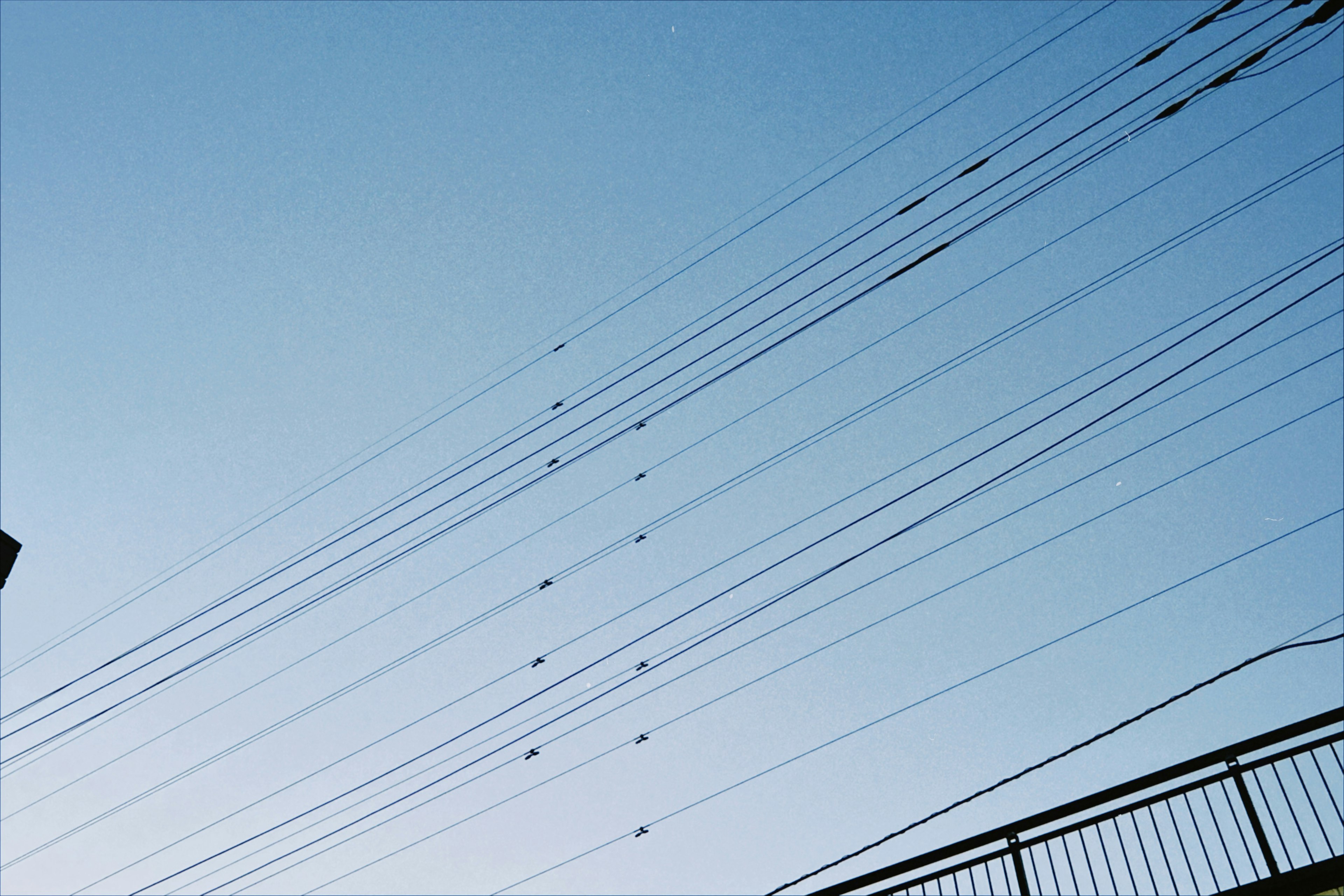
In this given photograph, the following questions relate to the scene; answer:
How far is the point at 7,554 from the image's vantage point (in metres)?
9.79

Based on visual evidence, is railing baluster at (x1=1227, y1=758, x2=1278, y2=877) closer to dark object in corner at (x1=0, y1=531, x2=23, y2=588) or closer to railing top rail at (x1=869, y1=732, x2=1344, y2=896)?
railing top rail at (x1=869, y1=732, x2=1344, y2=896)

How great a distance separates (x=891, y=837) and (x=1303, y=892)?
3.78 metres

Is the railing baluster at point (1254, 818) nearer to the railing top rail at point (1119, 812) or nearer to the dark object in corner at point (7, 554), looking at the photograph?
the railing top rail at point (1119, 812)

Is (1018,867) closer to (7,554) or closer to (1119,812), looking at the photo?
(1119,812)

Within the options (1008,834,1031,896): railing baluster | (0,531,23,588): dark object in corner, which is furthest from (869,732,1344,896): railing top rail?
(0,531,23,588): dark object in corner

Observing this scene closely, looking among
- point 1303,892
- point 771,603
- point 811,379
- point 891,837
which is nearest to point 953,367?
point 811,379

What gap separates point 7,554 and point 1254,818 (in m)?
11.0

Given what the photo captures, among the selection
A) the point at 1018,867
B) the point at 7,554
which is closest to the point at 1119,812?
the point at 1018,867

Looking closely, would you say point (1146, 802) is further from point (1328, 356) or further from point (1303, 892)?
point (1328, 356)

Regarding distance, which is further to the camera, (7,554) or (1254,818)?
(7,554)

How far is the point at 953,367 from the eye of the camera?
1084cm

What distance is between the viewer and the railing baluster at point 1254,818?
7441mm

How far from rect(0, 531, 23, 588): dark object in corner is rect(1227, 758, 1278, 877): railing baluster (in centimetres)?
1072

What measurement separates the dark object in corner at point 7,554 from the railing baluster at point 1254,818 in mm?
10720
